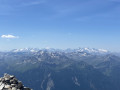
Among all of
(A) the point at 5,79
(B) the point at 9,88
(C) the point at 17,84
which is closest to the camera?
(B) the point at 9,88

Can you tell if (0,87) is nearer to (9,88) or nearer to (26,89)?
(9,88)

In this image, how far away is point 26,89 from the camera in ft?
138

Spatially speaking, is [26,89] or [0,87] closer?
[0,87]

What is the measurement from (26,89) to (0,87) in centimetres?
→ 582

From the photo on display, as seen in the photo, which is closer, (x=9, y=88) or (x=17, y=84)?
(x=9, y=88)

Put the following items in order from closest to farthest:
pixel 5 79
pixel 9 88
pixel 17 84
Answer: pixel 9 88
pixel 17 84
pixel 5 79

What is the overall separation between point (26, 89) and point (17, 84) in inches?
91.4

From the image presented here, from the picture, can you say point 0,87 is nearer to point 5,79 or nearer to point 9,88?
point 9,88

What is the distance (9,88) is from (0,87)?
2157 millimetres

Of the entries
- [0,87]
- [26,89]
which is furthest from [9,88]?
[26,89]

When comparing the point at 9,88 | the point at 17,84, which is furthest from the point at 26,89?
the point at 9,88

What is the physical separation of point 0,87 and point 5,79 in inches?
214

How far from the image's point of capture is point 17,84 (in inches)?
1623

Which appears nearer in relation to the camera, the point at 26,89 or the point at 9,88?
the point at 9,88
